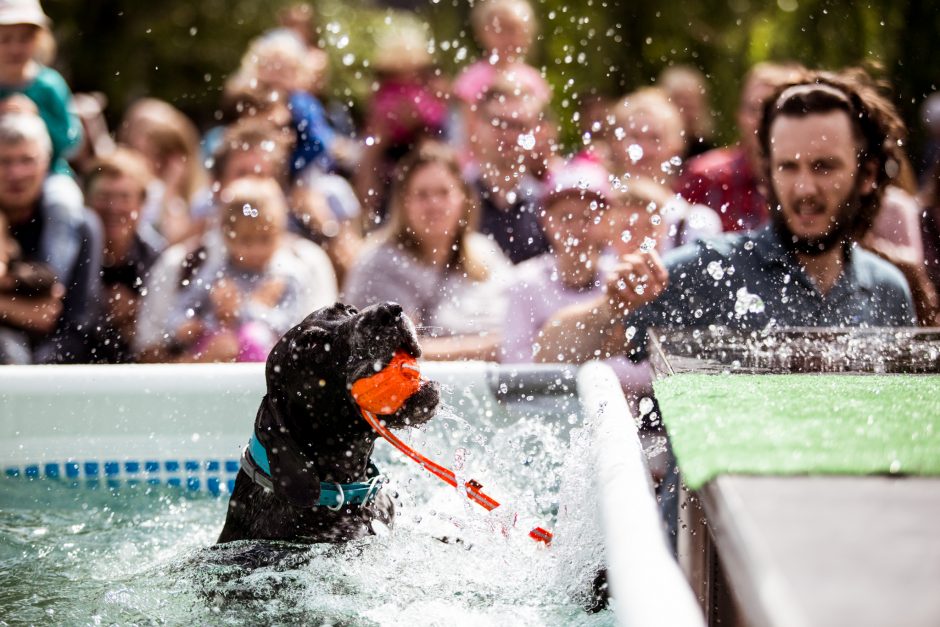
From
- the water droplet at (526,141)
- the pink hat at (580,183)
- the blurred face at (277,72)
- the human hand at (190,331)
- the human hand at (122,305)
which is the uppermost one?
the blurred face at (277,72)

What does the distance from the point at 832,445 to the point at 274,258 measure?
3.47 metres

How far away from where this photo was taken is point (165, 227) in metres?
6.07

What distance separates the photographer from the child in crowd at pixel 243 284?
4.75 metres

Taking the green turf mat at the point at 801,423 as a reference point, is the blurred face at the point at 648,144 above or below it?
above

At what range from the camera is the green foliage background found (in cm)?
753

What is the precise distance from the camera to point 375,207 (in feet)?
18.8

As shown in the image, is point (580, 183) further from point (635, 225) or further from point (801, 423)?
point (801, 423)

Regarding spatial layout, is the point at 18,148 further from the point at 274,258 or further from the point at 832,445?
the point at 832,445

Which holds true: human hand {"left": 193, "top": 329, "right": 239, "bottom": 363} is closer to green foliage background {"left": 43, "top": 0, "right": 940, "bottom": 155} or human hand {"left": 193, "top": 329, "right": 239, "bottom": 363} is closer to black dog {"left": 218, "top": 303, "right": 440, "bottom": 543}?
black dog {"left": 218, "top": 303, "right": 440, "bottom": 543}

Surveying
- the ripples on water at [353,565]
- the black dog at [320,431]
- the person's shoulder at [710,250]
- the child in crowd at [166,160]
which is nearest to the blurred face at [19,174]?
the child in crowd at [166,160]

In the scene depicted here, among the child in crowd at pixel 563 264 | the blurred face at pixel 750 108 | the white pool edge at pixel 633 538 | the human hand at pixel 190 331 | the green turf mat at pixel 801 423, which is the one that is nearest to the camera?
the white pool edge at pixel 633 538

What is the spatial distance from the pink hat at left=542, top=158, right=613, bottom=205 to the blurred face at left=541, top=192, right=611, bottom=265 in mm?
24

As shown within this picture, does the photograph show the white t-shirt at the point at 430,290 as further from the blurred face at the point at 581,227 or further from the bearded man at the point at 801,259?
the bearded man at the point at 801,259

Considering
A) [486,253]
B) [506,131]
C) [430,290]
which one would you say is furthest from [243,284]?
[506,131]
